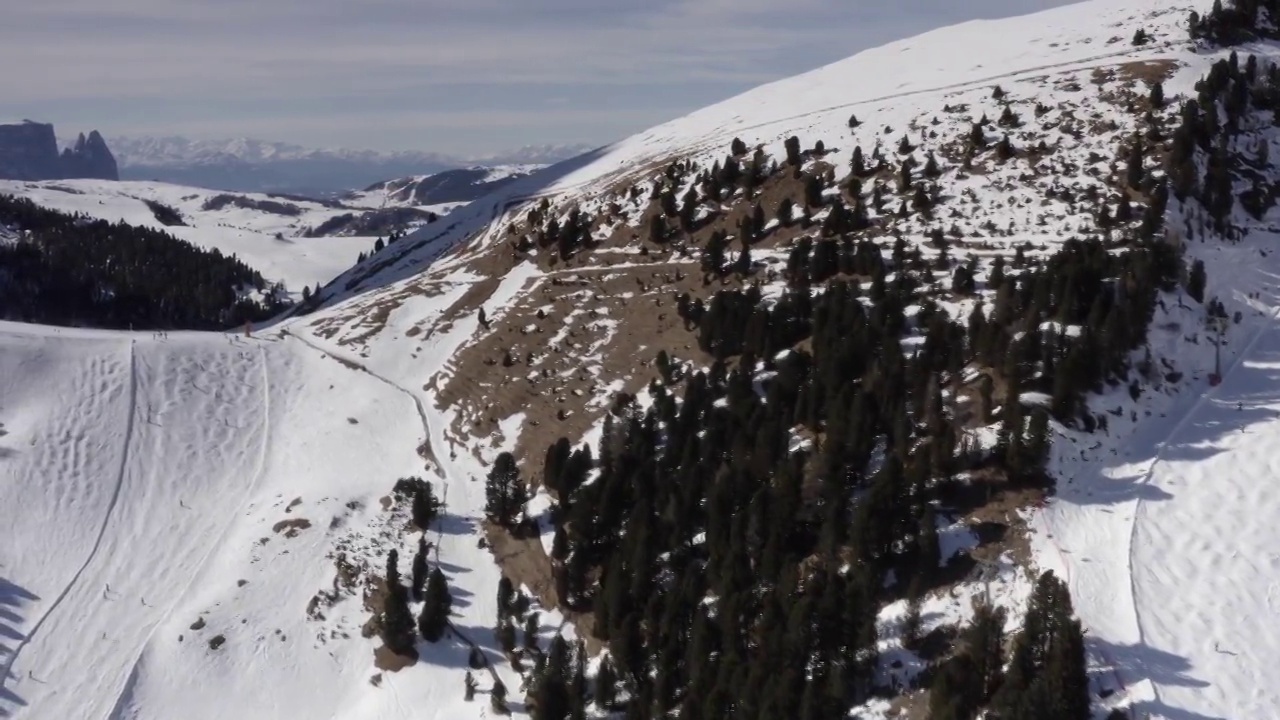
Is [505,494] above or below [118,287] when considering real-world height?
below

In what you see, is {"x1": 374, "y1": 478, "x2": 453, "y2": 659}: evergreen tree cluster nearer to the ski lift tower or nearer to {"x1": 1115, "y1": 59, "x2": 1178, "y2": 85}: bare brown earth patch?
the ski lift tower

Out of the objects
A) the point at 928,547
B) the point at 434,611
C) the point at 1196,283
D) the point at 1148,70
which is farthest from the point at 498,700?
the point at 1148,70

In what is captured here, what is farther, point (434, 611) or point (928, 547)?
point (434, 611)

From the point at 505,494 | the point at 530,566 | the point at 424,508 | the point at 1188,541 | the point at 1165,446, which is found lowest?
the point at 530,566

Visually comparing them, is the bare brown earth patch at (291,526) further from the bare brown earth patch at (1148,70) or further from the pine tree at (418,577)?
the bare brown earth patch at (1148,70)

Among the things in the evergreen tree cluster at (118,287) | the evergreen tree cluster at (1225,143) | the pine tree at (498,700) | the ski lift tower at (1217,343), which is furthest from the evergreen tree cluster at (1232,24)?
the evergreen tree cluster at (118,287)

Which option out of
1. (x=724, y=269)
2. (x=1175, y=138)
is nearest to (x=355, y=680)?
(x=724, y=269)

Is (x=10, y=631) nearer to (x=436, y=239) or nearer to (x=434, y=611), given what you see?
(x=434, y=611)
